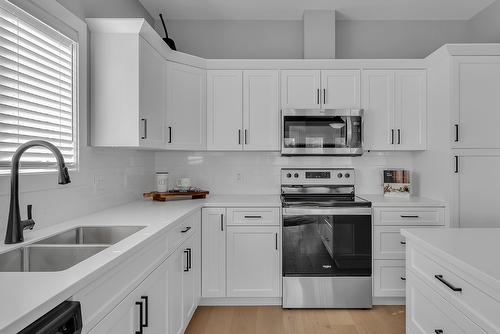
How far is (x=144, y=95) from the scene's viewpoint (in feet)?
7.73

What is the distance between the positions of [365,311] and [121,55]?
9.04 ft

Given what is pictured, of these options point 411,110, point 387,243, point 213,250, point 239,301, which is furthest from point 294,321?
point 411,110

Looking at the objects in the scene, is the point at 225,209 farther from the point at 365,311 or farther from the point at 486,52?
the point at 486,52

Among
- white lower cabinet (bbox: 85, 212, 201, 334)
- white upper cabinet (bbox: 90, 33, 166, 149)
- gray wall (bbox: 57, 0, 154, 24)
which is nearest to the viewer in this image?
white lower cabinet (bbox: 85, 212, 201, 334)

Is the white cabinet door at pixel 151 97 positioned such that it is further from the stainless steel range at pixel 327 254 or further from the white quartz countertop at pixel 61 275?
the stainless steel range at pixel 327 254

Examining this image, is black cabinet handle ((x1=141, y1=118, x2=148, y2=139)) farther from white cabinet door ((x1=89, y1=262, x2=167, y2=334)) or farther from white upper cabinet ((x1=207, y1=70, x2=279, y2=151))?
white cabinet door ((x1=89, y1=262, x2=167, y2=334))

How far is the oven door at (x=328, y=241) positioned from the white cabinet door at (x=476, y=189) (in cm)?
74

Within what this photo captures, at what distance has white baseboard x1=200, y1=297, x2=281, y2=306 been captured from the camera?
281 cm

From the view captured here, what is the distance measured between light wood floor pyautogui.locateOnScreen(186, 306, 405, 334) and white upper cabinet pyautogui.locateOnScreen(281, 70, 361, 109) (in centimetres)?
181

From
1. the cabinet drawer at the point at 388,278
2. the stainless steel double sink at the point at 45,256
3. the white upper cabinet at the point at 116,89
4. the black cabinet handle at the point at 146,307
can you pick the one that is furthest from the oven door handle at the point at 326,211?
the stainless steel double sink at the point at 45,256

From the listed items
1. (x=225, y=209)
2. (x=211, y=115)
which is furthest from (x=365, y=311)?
(x=211, y=115)

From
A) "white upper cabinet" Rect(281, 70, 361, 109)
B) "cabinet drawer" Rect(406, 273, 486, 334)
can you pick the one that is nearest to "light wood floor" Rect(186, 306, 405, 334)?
"cabinet drawer" Rect(406, 273, 486, 334)

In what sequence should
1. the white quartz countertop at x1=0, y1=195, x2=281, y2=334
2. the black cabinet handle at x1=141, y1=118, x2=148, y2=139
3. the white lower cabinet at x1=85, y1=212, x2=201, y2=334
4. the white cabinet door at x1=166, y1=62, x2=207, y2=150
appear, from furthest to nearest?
the white cabinet door at x1=166, y1=62, x2=207, y2=150
the black cabinet handle at x1=141, y1=118, x2=148, y2=139
the white lower cabinet at x1=85, y1=212, x2=201, y2=334
the white quartz countertop at x1=0, y1=195, x2=281, y2=334

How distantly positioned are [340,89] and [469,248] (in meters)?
2.06
